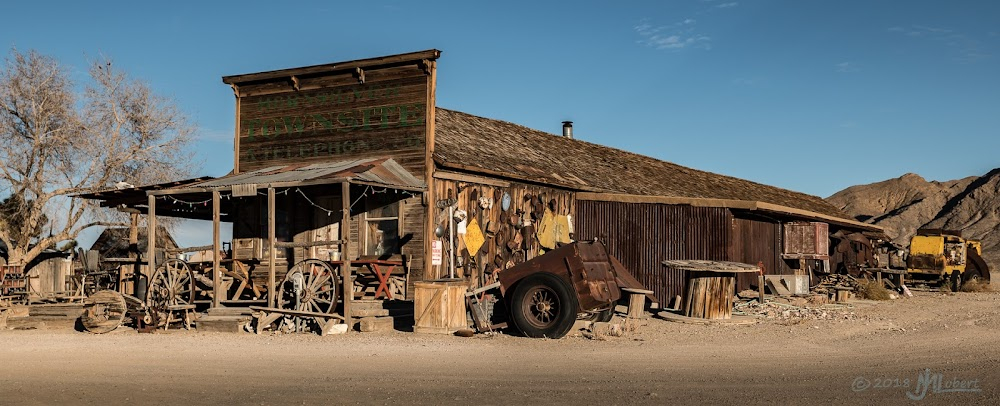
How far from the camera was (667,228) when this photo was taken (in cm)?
2116

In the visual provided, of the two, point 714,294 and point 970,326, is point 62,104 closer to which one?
point 714,294

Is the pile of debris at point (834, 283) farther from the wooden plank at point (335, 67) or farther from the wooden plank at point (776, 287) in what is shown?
the wooden plank at point (335, 67)

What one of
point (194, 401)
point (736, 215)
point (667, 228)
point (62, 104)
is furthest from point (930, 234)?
point (62, 104)

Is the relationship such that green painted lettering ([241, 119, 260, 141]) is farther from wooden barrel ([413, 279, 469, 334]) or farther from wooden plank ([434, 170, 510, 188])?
wooden barrel ([413, 279, 469, 334])

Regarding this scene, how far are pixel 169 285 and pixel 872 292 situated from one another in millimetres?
17780

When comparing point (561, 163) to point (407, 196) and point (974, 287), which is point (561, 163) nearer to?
point (407, 196)

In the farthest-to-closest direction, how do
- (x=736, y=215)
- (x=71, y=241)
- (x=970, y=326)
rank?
(x=71, y=241) < (x=736, y=215) < (x=970, y=326)

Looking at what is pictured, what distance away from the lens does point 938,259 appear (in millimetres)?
29781

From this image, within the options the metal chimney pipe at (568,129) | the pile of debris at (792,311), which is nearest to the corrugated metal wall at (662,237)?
the pile of debris at (792,311)

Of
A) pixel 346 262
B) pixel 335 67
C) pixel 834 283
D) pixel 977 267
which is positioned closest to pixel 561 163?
pixel 335 67

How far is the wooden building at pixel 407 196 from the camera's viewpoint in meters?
18.2

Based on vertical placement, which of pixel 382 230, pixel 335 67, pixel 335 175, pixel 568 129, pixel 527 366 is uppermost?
pixel 568 129

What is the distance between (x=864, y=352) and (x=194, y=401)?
8649 mm

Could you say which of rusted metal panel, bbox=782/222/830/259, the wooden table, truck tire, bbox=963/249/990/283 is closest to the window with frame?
the wooden table
